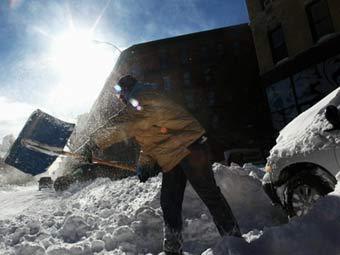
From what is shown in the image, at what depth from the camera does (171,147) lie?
3.47 m

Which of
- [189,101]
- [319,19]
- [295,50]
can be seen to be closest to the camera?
[319,19]

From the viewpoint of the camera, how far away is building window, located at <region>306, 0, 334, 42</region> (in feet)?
53.2

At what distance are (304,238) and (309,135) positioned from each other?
193cm

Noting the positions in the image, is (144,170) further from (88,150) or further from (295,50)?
(295,50)

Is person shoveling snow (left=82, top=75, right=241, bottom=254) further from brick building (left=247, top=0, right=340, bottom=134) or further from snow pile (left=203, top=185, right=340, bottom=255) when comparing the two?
brick building (left=247, top=0, right=340, bottom=134)

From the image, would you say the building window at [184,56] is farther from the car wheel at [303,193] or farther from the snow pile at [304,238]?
the snow pile at [304,238]

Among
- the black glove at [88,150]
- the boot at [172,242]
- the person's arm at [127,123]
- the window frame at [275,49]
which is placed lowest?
the boot at [172,242]

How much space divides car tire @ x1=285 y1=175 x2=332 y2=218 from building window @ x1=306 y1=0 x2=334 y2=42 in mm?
14311

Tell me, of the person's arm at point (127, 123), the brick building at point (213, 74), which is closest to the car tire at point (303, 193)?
the person's arm at point (127, 123)

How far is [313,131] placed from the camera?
12.0ft

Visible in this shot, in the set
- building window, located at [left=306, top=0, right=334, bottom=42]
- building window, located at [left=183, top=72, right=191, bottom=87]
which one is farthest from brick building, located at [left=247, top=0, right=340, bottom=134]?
building window, located at [left=183, top=72, right=191, bottom=87]

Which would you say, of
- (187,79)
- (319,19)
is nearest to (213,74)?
(187,79)

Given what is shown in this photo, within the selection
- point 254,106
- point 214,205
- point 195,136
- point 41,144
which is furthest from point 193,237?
point 254,106

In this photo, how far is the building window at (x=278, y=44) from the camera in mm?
18875
